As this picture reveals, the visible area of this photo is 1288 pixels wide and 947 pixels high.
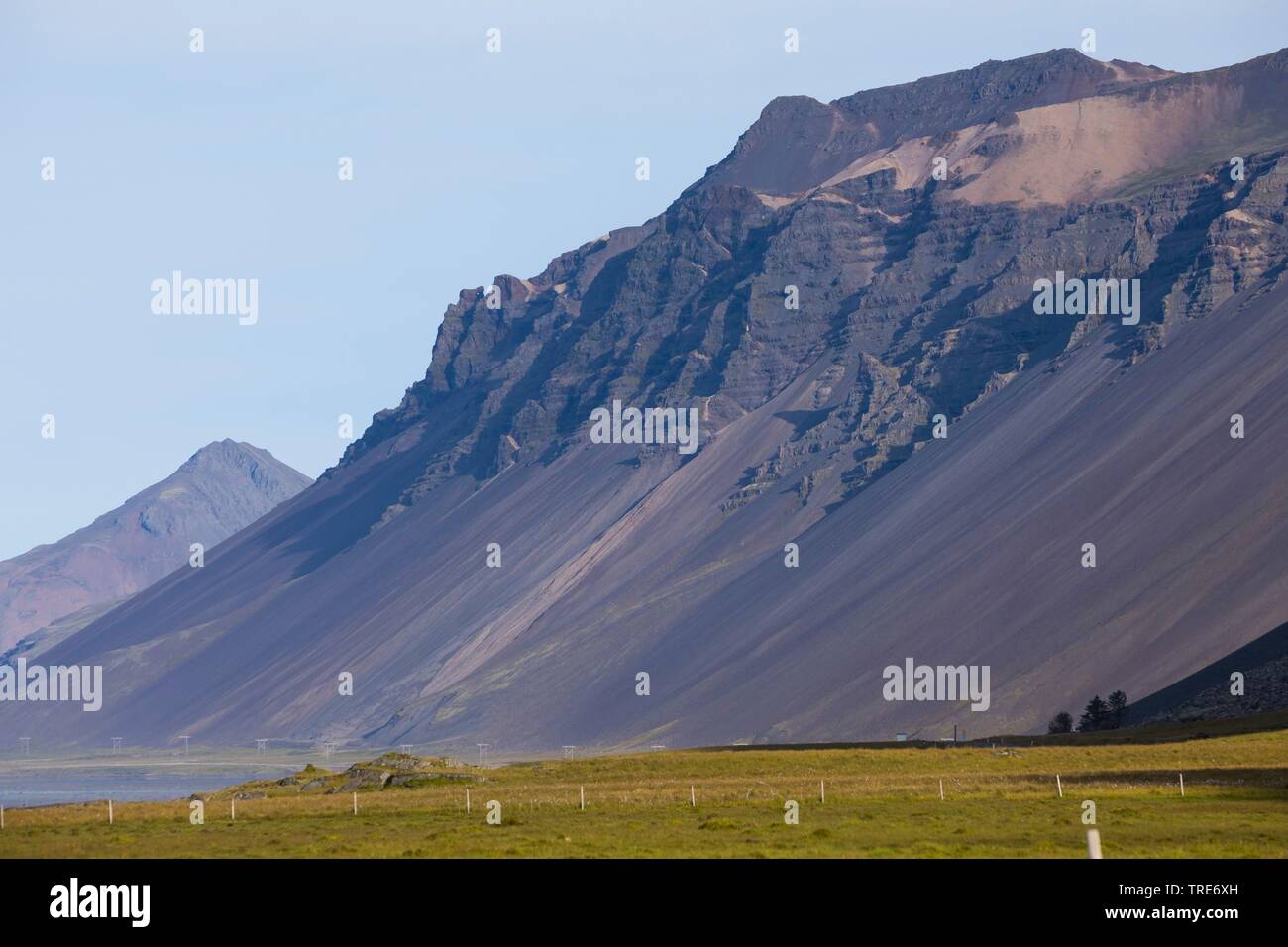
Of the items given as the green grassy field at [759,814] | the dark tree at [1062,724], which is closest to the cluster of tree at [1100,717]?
the dark tree at [1062,724]

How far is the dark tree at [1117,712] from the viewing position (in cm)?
17450

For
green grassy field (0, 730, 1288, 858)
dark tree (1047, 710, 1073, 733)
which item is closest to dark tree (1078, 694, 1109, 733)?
→ dark tree (1047, 710, 1073, 733)

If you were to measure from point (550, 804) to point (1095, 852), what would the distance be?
48443 mm

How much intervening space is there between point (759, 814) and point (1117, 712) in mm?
120316

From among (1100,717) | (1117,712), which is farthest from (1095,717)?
(1117,712)

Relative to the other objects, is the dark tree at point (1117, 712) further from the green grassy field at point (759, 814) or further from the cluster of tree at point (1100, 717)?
the green grassy field at point (759, 814)

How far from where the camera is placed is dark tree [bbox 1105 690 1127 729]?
174500 mm

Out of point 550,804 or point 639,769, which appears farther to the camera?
point 639,769

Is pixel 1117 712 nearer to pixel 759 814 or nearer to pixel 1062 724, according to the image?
pixel 1062 724

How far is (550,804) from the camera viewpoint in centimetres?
7419

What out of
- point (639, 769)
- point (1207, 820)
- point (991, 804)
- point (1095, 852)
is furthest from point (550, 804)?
point (1095, 852)

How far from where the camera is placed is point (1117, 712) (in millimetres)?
177000
